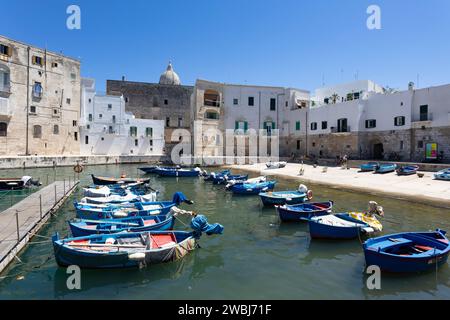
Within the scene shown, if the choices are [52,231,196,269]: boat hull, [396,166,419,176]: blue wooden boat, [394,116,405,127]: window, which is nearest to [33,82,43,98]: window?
[52,231,196,269]: boat hull

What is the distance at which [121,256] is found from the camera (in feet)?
27.4

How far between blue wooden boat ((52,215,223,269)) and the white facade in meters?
42.5

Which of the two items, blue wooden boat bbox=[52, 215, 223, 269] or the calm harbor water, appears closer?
the calm harbor water

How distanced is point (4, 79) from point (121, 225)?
39998 mm

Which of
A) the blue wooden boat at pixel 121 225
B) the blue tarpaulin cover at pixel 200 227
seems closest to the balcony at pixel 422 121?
the blue tarpaulin cover at pixel 200 227

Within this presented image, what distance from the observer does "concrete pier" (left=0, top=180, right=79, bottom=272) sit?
29.2ft

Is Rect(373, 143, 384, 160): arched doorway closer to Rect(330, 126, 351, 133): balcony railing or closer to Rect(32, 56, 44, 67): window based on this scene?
Rect(330, 126, 351, 133): balcony railing

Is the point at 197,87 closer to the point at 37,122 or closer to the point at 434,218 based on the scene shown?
the point at 37,122

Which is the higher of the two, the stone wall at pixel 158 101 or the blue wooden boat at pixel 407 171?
the stone wall at pixel 158 101

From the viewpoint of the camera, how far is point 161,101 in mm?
59406

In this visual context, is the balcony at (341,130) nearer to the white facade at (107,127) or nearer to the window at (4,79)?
the white facade at (107,127)

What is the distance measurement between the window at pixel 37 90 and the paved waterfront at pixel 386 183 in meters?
35.4

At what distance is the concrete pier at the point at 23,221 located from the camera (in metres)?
8.90
